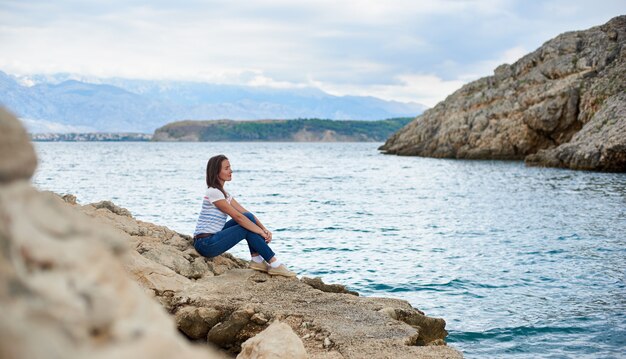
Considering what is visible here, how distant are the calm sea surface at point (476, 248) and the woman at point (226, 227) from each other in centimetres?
313

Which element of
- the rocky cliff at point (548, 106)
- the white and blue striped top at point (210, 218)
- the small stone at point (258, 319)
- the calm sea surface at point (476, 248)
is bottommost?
the calm sea surface at point (476, 248)

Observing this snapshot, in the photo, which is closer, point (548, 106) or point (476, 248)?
point (476, 248)

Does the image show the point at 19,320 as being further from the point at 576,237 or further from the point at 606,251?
the point at 576,237

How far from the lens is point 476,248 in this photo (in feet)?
57.9

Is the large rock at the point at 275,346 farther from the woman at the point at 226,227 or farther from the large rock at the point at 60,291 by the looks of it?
the large rock at the point at 60,291

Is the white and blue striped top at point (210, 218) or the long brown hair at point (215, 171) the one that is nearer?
the long brown hair at point (215, 171)

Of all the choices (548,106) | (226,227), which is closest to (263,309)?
(226,227)

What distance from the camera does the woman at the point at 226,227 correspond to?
960cm

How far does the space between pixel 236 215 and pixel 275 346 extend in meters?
3.83

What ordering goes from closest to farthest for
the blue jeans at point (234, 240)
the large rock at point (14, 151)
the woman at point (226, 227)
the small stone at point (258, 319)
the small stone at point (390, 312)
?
1. the large rock at point (14, 151)
2. the small stone at point (258, 319)
3. the small stone at point (390, 312)
4. the woman at point (226, 227)
5. the blue jeans at point (234, 240)

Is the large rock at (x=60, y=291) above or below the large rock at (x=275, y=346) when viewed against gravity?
above

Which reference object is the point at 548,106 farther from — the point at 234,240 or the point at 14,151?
the point at 14,151

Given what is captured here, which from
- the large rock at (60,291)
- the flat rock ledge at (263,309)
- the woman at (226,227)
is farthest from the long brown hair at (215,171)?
the large rock at (60,291)

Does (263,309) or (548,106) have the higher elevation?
(548,106)
